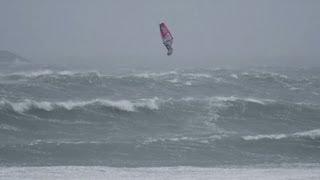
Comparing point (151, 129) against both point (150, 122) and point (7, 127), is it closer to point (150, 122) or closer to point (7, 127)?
point (150, 122)

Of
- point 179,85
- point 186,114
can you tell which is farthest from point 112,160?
point 179,85

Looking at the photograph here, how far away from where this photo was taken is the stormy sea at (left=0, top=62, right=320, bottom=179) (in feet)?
53.8

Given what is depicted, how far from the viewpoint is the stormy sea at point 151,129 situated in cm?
1641

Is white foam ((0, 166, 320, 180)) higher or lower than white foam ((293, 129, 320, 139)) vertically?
lower

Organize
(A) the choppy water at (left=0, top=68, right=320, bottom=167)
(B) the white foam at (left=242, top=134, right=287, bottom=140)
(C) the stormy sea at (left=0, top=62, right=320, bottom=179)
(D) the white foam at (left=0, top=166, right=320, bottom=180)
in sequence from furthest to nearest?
(B) the white foam at (left=242, top=134, right=287, bottom=140), (A) the choppy water at (left=0, top=68, right=320, bottom=167), (C) the stormy sea at (left=0, top=62, right=320, bottom=179), (D) the white foam at (left=0, top=166, right=320, bottom=180)

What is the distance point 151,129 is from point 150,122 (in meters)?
1.41

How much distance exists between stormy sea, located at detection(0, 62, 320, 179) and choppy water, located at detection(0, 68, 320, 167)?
1.4 inches

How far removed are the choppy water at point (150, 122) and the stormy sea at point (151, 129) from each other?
37mm

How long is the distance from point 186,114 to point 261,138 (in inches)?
204

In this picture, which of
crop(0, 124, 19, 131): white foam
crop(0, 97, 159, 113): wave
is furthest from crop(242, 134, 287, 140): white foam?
crop(0, 124, 19, 131): white foam

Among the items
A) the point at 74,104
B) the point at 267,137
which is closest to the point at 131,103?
the point at 74,104

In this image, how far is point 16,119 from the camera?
921 inches

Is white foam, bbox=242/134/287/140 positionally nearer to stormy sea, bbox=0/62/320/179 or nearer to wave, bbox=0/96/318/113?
stormy sea, bbox=0/62/320/179

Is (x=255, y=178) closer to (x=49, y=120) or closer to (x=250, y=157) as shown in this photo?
(x=250, y=157)
